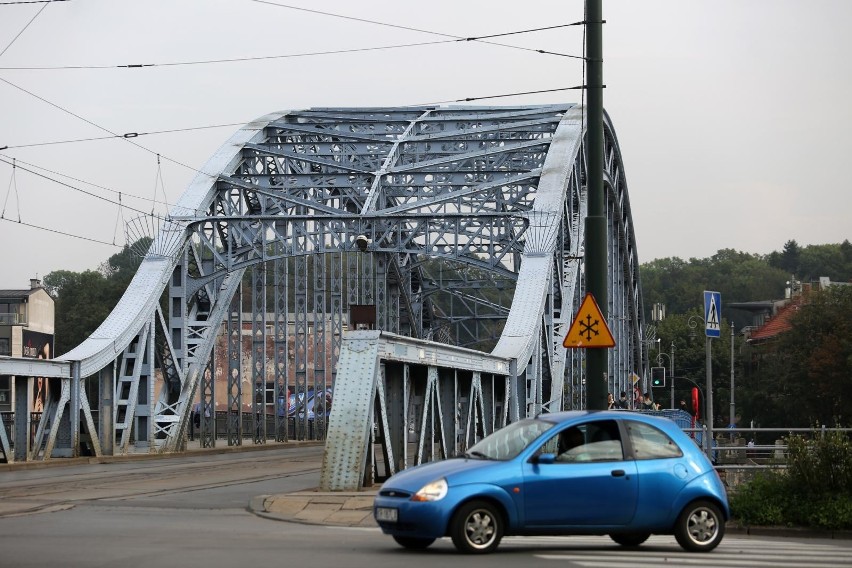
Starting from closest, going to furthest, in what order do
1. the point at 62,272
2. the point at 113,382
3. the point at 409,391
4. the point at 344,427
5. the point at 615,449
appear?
the point at 615,449 → the point at 344,427 → the point at 409,391 → the point at 113,382 → the point at 62,272

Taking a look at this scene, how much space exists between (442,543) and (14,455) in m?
19.2

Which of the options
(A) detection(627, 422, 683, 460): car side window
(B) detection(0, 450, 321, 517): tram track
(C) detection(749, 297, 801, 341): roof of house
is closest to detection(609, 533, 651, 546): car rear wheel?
(A) detection(627, 422, 683, 460): car side window

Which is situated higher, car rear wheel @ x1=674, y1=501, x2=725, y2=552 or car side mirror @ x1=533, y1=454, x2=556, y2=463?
car side mirror @ x1=533, y1=454, x2=556, y2=463

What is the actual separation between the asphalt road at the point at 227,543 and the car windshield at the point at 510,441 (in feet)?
3.07

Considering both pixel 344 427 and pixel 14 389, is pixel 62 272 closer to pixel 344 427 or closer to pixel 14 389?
pixel 14 389

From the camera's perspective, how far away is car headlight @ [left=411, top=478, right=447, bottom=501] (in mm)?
13836

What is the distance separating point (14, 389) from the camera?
3195 centimetres

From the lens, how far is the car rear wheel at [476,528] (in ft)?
45.5

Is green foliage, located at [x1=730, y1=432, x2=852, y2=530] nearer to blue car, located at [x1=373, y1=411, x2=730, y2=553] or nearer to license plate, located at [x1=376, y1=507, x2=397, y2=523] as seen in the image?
blue car, located at [x1=373, y1=411, x2=730, y2=553]

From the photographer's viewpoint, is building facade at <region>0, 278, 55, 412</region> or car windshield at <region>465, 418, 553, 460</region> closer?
car windshield at <region>465, 418, 553, 460</region>

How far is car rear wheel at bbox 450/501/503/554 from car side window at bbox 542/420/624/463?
0.91 metres

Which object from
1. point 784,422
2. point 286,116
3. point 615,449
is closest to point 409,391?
point 615,449

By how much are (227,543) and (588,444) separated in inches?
143

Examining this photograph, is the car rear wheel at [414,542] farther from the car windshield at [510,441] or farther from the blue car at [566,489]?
the car windshield at [510,441]
